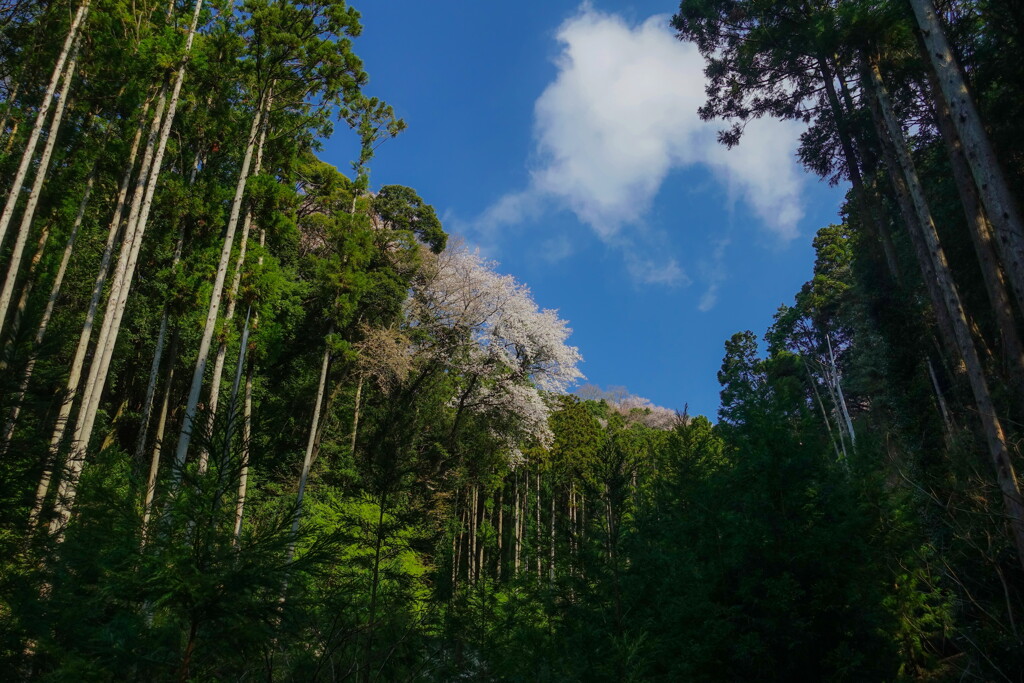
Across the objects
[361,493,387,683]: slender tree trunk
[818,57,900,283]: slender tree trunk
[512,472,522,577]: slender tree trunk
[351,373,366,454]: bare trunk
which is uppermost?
[818,57,900,283]: slender tree trunk

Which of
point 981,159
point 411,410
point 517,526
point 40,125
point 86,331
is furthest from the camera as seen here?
point 517,526

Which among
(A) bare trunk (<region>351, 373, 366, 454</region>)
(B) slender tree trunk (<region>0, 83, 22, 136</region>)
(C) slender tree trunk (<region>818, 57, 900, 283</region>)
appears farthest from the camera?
(A) bare trunk (<region>351, 373, 366, 454</region>)

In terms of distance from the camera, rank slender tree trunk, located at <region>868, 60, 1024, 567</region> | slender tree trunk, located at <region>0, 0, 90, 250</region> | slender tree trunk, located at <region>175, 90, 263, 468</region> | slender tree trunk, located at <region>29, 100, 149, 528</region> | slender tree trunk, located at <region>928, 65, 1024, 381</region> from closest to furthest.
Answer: slender tree trunk, located at <region>29, 100, 149, 528</region> → slender tree trunk, located at <region>868, 60, 1024, 567</region> → slender tree trunk, located at <region>928, 65, 1024, 381</region> → slender tree trunk, located at <region>0, 0, 90, 250</region> → slender tree trunk, located at <region>175, 90, 263, 468</region>

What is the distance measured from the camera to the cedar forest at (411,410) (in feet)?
10.6

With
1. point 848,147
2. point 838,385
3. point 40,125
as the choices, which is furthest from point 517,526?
point 40,125

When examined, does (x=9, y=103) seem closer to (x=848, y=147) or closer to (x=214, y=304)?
(x=214, y=304)

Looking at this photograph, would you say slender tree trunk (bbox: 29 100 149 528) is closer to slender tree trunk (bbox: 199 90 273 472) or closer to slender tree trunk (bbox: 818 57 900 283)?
slender tree trunk (bbox: 199 90 273 472)

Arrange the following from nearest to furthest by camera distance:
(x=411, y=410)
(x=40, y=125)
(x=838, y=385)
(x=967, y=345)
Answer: (x=40, y=125)
(x=967, y=345)
(x=411, y=410)
(x=838, y=385)

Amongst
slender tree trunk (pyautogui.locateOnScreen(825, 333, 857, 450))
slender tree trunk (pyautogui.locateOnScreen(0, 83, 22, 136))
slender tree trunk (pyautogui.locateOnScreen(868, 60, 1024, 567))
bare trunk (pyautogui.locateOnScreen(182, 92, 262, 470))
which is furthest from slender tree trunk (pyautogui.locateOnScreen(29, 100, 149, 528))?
slender tree trunk (pyautogui.locateOnScreen(825, 333, 857, 450))

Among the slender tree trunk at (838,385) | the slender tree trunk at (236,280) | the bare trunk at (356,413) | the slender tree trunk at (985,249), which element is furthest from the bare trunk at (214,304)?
the slender tree trunk at (838,385)

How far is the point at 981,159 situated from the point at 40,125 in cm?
1303

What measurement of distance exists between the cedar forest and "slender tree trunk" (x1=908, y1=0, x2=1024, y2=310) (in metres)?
0.04

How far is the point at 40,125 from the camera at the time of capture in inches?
325

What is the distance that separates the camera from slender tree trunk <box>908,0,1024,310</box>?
671 centimetres
